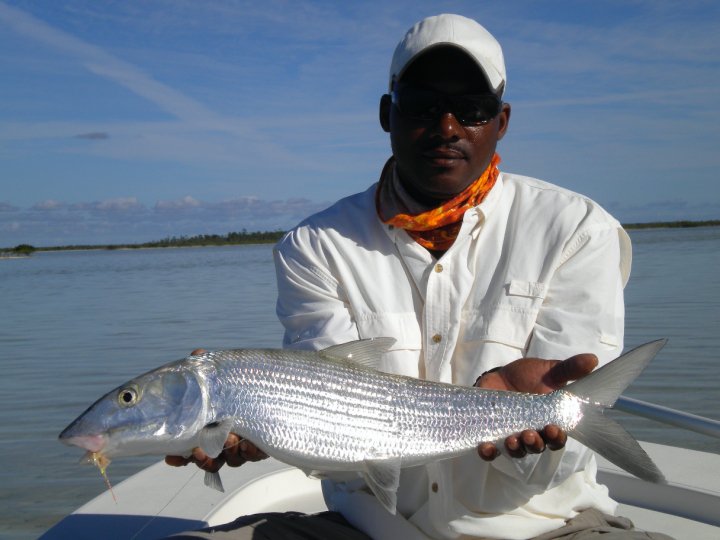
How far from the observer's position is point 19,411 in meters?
10.6

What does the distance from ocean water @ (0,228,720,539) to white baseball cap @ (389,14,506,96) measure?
205 inches

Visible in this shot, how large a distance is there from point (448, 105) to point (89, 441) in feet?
7.14

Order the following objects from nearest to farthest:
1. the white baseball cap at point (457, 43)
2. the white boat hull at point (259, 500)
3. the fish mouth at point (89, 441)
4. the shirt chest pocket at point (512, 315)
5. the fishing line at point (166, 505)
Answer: the fish mouth at point (89, 441), the shirt chest pocket at point (512, 315), the white baseball cap at point (457, 43), the fishing line at point (166, 505), the white boat hull at point (259, 500)

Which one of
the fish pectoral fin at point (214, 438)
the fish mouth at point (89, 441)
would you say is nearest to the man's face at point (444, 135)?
the fish pectoral fin at point (214, 438)

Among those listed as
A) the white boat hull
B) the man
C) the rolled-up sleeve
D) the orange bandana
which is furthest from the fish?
the white boat hull

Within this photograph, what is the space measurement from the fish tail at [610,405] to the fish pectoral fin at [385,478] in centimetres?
69

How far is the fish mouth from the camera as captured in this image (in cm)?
283

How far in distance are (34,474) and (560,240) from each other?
6.59m

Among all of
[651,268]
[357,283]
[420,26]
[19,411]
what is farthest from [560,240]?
[651,268]

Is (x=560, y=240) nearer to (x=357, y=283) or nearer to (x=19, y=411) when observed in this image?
(x=357, y=283)

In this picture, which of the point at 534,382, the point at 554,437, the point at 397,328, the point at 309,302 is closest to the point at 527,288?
the point at 534,382

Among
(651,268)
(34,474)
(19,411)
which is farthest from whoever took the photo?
(651,268)

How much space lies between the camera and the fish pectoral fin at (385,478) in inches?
116

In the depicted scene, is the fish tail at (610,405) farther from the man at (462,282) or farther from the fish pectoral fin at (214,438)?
the fish pectoral fin at (214,438)
